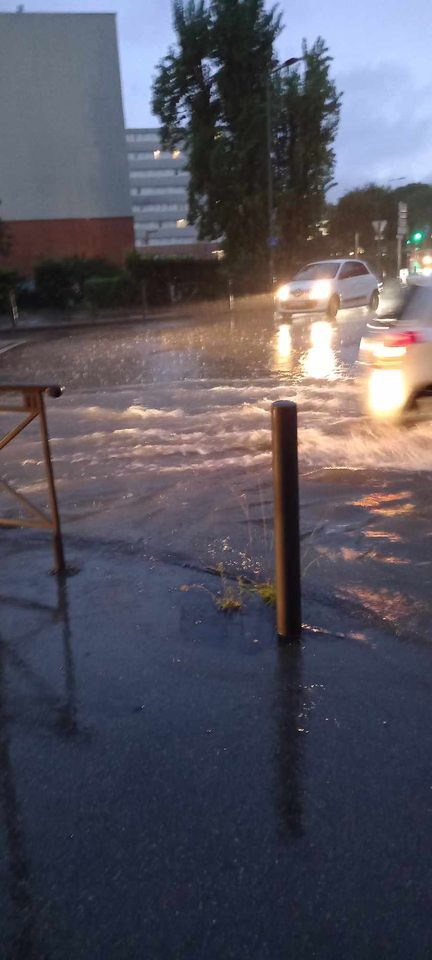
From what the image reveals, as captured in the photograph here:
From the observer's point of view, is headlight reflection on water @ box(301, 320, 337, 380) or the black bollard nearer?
the black bollard

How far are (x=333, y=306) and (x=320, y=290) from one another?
0.64 metres

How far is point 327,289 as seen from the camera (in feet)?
75.6

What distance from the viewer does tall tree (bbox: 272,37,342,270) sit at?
3712cm

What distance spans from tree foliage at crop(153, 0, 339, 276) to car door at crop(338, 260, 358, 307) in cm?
1353

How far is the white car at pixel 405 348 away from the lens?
335 inches

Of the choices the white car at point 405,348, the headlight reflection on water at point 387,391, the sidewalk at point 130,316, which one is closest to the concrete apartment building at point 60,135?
the sidewalk at point 130,316

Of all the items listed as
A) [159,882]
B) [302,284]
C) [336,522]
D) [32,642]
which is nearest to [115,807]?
[159,882]

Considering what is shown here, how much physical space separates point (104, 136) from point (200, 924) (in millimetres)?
48438

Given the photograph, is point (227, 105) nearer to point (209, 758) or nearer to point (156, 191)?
point (209, 758)

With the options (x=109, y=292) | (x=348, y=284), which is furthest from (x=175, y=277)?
(x=348, y=284)

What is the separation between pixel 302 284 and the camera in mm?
23266

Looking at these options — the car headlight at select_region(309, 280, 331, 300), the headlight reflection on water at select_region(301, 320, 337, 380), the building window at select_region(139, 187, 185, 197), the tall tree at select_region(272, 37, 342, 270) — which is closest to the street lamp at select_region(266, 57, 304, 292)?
the tall tree at select_region(272, 37, 342, 270)

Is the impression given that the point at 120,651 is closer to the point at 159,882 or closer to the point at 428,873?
the point at 159,882

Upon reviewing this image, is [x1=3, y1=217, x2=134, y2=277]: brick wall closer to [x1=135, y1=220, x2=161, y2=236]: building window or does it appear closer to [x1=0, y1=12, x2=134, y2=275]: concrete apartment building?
[x1=0, y1=12, x2=134, y2=275]: concrete apartment building
